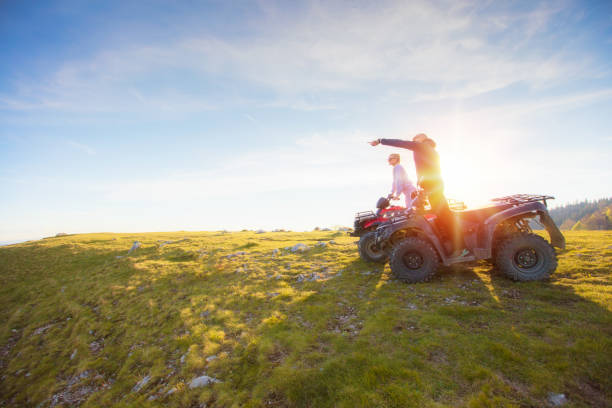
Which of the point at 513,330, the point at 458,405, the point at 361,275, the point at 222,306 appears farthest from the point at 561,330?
the point at 222,306

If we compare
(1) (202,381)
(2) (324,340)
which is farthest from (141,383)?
(2) (324,340)

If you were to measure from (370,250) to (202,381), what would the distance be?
9.00 meters

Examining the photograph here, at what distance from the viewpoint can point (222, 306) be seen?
934 cm

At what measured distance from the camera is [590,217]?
121 metres

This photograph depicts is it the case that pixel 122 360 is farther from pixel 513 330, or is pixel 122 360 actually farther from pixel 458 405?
pixel 513 330

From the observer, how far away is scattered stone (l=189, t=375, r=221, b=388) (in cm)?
537

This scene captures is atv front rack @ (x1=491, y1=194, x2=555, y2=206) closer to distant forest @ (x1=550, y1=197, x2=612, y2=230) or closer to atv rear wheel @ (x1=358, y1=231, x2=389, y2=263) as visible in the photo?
atv rear wheel @ (x1=358, y1=231, x2=389, y2=263)

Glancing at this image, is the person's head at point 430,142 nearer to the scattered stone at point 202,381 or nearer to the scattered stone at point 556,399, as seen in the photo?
the scattered stone at point 556,399

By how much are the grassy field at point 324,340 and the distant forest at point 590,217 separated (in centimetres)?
11684

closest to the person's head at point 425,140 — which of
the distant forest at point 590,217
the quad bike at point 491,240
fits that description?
the quad bike at point 491,240

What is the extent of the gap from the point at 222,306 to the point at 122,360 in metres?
3.16

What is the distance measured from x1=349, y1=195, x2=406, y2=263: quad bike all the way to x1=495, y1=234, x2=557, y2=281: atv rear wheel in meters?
4.43

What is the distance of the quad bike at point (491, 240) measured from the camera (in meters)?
7.61

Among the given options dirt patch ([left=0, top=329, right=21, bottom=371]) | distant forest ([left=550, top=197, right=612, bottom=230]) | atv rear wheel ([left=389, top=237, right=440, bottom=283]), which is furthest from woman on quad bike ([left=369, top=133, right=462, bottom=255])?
distant forest ([left=550, top=197, right=612, bottom=230])
